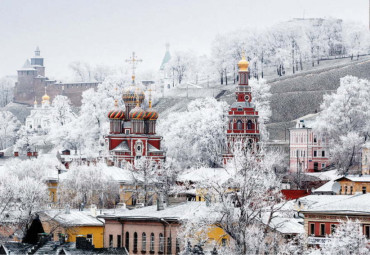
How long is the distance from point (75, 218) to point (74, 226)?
221cm

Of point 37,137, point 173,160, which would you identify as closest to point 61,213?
point 173,160

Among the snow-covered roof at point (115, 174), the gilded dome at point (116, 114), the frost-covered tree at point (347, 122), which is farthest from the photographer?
the gilded dome at point (116, 114)

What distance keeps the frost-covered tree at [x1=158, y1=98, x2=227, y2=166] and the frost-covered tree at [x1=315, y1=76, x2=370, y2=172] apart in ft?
32.8

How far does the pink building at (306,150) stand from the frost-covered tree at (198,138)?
7.39m

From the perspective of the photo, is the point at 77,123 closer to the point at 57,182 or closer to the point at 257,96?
the point at 257,96

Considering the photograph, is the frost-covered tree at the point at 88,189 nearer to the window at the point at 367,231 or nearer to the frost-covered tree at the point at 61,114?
the window at the point at 367,231

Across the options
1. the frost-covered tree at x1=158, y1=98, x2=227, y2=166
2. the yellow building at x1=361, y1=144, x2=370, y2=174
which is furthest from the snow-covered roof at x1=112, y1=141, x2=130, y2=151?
the yellow building at x1=361, y1=144, x2=370, y2=174

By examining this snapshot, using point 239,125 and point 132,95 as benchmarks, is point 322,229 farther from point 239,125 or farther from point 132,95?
point 132,95

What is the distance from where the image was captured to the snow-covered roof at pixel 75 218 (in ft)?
233

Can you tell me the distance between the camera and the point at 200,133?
128000 mm

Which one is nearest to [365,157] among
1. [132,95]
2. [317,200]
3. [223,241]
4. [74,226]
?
[132,95]

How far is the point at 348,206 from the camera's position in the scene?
209 ft

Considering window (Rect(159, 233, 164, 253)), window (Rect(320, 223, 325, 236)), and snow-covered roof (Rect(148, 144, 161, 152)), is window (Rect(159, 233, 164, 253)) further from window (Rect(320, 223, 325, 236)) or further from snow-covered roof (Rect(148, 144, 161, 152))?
snow-covered roof (Rect(148, 144, 161, 152))

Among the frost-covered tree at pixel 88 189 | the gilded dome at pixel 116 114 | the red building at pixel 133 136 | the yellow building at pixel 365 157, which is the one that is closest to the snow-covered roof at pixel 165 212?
the frost-covered tree at pixel 88 189
